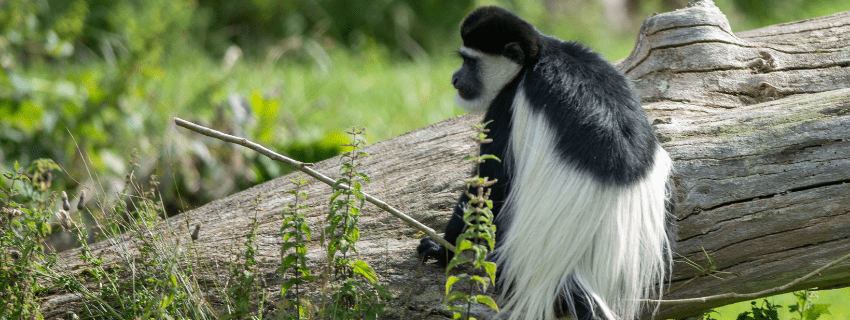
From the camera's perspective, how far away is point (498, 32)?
2184 millimetres

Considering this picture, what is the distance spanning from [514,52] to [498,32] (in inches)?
5.1

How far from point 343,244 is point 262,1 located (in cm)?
679

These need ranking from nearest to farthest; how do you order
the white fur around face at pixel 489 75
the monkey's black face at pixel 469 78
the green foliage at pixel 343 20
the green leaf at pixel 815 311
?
1. the green leaf at pixel 815 311
2. the white fur around face at pixel 489 75
3. the monkey's black face at pixel 469 78
4. the green foliage at pixel 343 20

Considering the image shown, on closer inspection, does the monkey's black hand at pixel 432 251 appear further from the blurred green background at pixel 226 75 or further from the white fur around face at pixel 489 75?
the blurred green background at pixel 226 75

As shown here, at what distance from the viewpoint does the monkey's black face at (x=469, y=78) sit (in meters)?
2.33

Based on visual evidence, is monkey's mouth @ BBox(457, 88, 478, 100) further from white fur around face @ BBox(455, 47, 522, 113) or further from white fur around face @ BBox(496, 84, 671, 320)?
white fur around face @ BBox(496, 84, 671, 320)

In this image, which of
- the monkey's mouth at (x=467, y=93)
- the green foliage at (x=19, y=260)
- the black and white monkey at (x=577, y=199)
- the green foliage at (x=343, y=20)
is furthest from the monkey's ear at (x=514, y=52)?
the green foliage at (x=343, y=20)

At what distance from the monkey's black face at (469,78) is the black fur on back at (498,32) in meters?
0.06

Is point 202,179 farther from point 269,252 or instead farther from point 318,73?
point 318,73

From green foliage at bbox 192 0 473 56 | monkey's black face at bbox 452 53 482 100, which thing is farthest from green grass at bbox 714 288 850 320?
green foliage at bbox 192 0 473 56

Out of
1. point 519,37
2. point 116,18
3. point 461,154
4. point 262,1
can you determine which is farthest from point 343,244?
point 262,1

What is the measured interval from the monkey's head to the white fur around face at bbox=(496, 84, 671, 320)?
0.36 meters

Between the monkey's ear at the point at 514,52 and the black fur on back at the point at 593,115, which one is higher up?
the monkey's ear at the point at 514,52

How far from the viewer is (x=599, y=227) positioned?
66.6 inches
